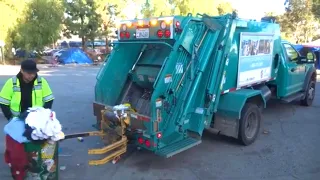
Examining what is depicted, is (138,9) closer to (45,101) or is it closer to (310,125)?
(310,125)

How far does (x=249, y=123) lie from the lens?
19.1 ft


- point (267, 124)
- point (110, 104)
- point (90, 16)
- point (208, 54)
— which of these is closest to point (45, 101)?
point (110, 104)

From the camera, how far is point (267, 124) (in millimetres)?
7191

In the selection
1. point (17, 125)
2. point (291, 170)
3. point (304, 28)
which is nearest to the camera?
point (17, 125)

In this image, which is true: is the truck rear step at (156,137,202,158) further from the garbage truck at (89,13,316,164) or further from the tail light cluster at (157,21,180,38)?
the tail light cluster at (157,21,180,38)

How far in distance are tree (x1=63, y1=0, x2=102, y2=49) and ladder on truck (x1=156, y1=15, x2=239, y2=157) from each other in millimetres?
27967

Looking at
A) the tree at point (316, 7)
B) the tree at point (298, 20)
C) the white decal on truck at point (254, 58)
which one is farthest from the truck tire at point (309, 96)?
the tree at point (298, 20)

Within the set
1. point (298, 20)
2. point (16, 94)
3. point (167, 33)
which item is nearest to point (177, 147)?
point (167, 33)

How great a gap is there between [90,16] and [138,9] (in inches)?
189

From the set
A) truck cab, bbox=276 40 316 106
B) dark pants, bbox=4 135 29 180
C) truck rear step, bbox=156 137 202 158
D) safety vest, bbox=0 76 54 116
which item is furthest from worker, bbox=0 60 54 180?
truck cab, bbox=276 40 316 106

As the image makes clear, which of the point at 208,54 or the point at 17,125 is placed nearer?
the point at 17,125

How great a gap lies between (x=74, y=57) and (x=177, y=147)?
25.7 meters

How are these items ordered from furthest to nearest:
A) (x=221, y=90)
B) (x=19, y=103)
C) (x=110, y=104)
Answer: (x=110, y=104) → (x=221, y=90) → (x=19, y=103)

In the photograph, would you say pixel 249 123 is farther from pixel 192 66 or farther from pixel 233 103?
pixel 192 66
